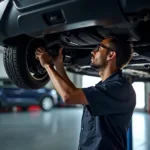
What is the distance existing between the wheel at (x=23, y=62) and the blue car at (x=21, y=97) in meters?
6.33

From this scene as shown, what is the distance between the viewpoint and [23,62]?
1498 mm

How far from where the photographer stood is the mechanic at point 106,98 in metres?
1.06

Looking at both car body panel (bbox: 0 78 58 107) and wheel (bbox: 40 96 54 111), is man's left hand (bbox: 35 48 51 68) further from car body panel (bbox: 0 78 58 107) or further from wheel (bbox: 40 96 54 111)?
wheel (bbox: 40 96 54 111)

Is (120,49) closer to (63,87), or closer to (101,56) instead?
(101,56)

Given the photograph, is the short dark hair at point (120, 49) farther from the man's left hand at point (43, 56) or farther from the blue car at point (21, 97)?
the blue car at point (21, 97)

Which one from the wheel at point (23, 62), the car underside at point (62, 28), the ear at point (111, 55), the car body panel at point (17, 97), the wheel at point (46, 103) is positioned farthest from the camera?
the wheel at point (46, 103)

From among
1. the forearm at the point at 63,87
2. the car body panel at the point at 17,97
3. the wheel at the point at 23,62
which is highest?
the wheel at the point at 23,62

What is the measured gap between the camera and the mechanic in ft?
3.48

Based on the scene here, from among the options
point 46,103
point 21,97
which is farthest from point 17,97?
point 46,103

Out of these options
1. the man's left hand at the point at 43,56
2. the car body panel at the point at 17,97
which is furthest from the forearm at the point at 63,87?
the car body panel at the point at 17,97

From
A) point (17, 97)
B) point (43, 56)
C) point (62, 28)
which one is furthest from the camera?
point (17, 97)

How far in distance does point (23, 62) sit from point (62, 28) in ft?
1.45

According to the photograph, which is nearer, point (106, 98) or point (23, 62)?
point (106, 98)

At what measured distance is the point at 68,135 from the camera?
388 centimetres
